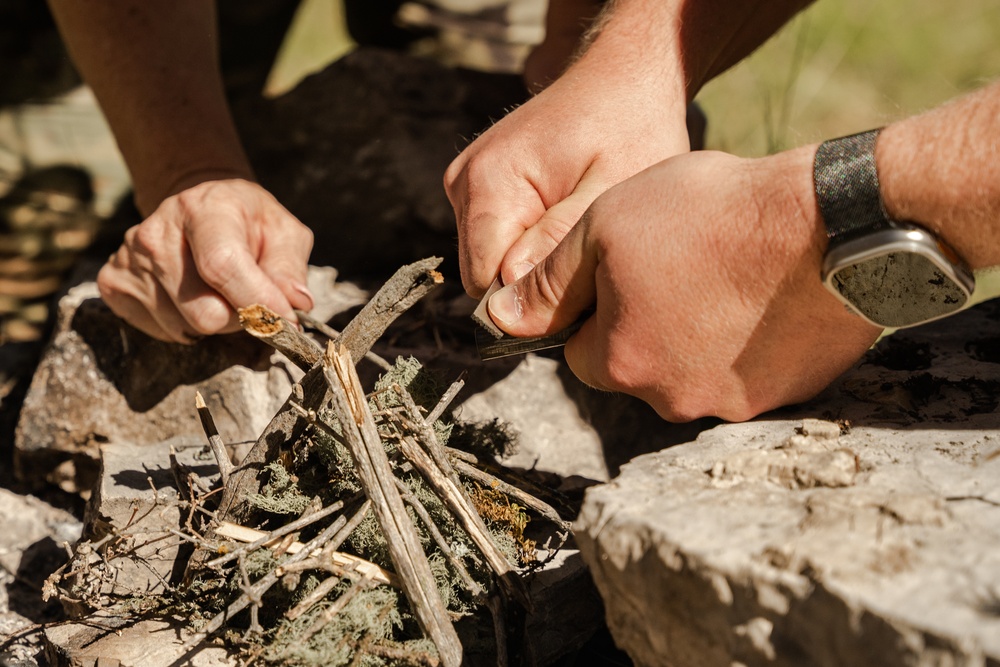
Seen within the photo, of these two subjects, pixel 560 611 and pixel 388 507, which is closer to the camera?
pixel 388 507

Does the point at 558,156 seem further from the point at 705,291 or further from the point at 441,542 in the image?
the point at 441,542

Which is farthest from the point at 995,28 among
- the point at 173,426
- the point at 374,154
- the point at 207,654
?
the point at 207,654

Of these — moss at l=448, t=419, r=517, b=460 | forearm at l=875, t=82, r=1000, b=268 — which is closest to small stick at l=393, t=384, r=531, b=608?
moss at l=448, t=419, r=517, b=460

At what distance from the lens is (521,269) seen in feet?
6.66

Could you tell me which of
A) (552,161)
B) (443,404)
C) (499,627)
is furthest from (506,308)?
(499,627)

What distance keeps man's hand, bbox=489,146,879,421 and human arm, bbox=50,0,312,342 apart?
3.30 ft

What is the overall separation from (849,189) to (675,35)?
3.83 ft

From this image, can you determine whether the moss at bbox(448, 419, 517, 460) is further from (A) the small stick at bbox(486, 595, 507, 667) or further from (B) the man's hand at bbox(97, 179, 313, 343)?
(B) the man's hand at bbox(97, 179, 313, 343)

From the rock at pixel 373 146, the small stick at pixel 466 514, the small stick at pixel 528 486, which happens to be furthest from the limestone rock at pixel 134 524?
the rock at pixel 373 146

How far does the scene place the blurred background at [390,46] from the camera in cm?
404

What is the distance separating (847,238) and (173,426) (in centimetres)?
210

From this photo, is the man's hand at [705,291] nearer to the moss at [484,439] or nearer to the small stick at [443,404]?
the small stick at [443,404]

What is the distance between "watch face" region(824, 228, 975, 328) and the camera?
1.51 metres

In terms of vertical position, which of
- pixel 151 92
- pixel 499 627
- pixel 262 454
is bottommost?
pixel 499 627
